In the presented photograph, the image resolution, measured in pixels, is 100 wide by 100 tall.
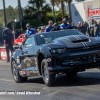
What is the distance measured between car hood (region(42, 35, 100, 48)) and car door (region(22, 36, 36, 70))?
0.82m

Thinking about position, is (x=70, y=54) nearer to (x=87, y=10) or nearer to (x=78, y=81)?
(x=78, y=81)

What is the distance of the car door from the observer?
8.15 meters

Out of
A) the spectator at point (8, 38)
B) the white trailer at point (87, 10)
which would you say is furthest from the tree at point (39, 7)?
the spectator at point (8, 38)

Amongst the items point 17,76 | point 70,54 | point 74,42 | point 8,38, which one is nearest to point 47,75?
point 70,54

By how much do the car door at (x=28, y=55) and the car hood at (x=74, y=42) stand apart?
0.82 metres

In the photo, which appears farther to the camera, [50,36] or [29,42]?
[29,42]

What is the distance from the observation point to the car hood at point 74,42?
24.2 ft

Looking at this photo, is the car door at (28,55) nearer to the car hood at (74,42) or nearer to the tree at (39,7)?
the car hood at (74,42)

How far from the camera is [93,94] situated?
19.9 ft

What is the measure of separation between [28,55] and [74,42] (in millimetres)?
1543

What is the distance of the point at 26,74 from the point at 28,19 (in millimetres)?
51371

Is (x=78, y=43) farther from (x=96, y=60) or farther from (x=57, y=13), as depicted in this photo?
(x=57, y=13)

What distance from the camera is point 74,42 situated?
7605 mm

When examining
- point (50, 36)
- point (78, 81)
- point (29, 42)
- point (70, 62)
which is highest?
point (50, 36)
